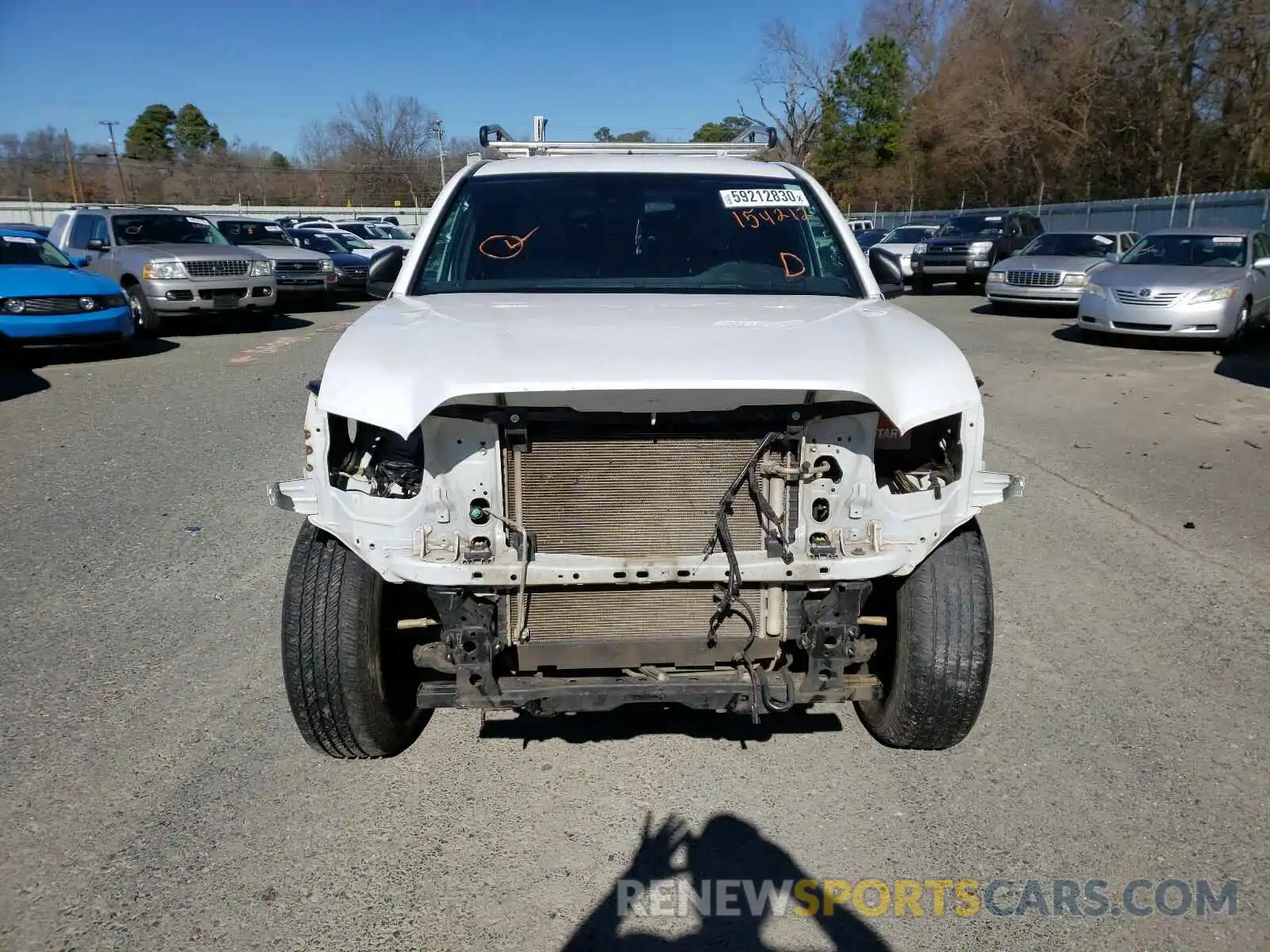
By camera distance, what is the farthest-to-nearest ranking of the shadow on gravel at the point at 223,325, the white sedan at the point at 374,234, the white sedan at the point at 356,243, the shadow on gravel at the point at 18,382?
the white sedan at the point at 374,234 → the white sedan at the point at 356,243 → the shadow on gravel at the point at 223,325 → the shadow on gravel at the point at 18,382

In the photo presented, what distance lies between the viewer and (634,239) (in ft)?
13.6

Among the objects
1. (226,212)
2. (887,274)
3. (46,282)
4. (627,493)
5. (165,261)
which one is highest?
(226,212)

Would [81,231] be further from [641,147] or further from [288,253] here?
[641,147]

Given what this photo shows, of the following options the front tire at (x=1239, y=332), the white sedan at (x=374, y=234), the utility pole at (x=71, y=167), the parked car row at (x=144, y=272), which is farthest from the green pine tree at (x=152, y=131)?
the front tire at (x=1239, y=332)

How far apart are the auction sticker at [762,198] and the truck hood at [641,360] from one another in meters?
1.11

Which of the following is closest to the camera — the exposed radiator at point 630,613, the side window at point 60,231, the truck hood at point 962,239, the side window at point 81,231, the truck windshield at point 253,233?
the exposed radiator at point 630,613

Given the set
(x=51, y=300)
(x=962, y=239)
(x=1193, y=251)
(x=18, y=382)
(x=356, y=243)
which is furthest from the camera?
(x=356, y=243)

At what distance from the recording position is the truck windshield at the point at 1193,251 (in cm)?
1417

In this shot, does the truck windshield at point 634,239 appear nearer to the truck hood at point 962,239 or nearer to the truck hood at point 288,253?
the truck hood at point 288,253

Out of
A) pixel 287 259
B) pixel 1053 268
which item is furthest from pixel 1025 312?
pixel 287 259

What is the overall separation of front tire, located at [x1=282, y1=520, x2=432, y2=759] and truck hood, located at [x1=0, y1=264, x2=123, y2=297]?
10933 mm

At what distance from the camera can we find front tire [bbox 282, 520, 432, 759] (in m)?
3.11

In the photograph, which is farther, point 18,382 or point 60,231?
point 60,231

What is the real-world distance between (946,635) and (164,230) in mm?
16077
